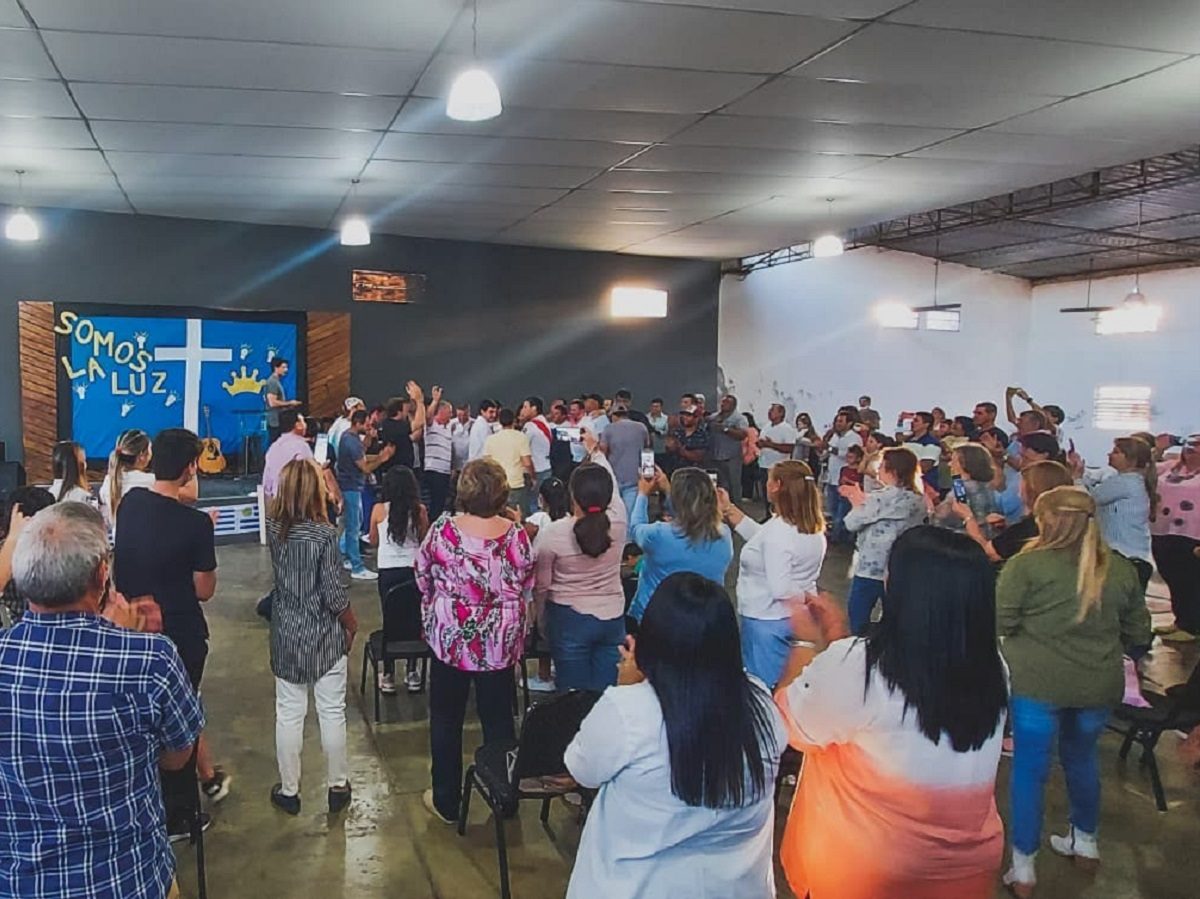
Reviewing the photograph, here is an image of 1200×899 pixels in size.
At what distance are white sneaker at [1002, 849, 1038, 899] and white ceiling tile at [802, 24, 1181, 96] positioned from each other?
3.45 meters

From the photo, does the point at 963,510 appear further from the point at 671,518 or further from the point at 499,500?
the point at 499,500

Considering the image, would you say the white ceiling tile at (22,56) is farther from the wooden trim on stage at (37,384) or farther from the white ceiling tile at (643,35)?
the wooden trim on stage at (37,384)

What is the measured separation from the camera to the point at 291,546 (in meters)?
3.30

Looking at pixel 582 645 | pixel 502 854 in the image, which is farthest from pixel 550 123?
pixel 502 854

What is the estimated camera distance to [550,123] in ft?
19.4

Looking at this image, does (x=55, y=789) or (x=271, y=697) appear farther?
(x=271, y=697)

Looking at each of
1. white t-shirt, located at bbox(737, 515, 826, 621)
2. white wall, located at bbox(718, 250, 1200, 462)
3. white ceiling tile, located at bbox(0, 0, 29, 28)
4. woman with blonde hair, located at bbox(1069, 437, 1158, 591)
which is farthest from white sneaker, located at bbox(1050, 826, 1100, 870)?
white wall, located at bbox(718, 250, 1200, 462)

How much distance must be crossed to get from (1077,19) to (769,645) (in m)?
3.05

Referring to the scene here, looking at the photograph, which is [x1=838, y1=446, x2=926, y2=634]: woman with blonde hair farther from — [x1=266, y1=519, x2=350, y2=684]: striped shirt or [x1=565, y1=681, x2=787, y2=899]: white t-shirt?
[x1=565, y1=681, x2=787, y2=899]: white t-shirt

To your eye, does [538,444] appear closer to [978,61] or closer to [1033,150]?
[1033,150]

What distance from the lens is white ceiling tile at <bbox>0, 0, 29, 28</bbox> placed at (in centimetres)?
393

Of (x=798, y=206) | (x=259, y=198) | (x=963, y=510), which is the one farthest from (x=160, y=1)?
(x=798, y=206)

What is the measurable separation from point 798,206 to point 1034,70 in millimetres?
4278

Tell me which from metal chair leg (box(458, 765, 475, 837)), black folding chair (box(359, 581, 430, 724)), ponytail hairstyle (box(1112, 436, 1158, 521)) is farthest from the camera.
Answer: ponytail hairstyle (box(1112, 436, 1158, 521))
